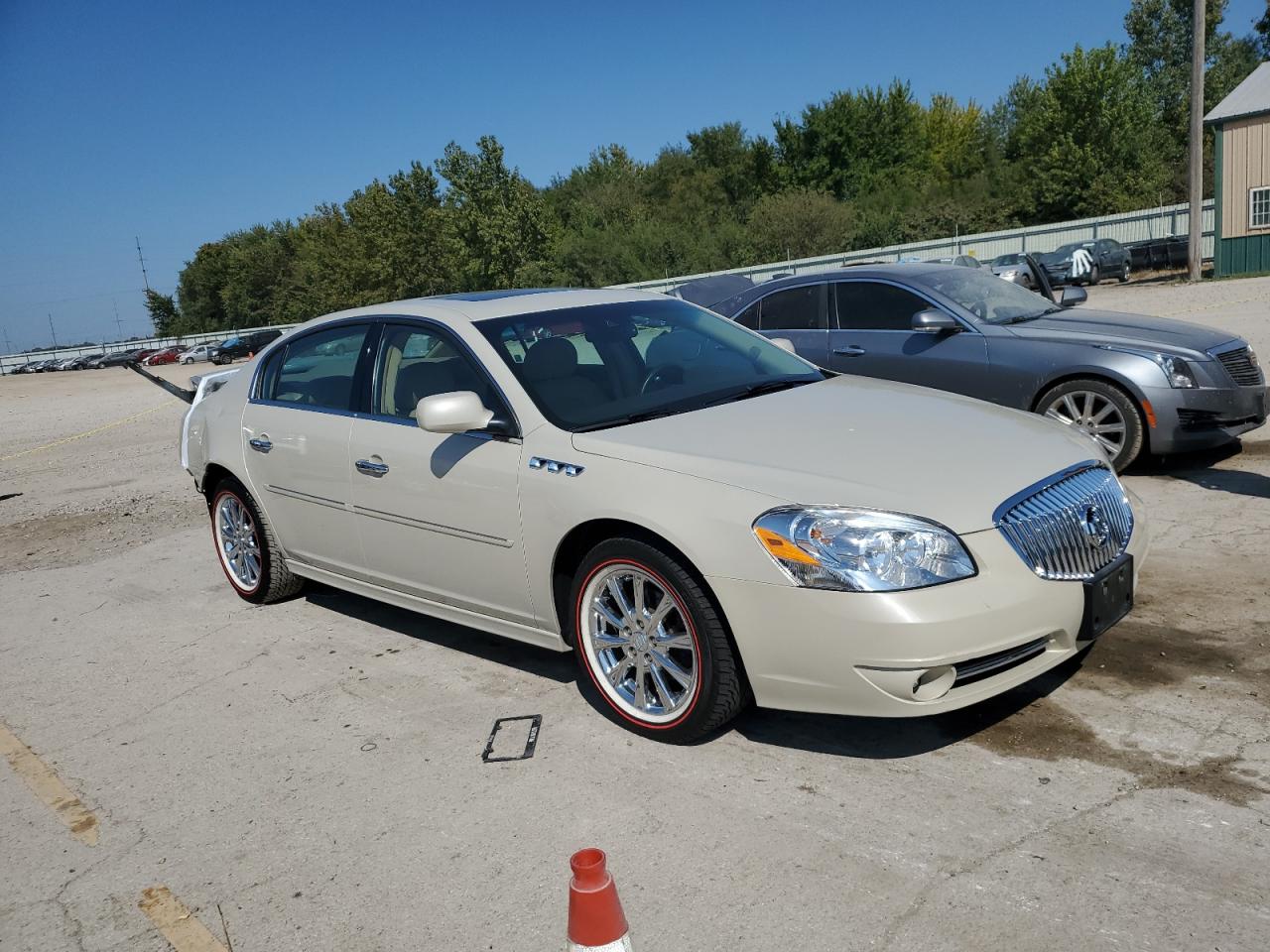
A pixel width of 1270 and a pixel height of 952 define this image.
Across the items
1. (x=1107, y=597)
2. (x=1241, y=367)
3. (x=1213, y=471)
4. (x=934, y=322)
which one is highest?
(x=934, y=322)

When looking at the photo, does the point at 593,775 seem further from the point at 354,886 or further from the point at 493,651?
the point at 493,651

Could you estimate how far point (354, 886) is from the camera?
10.2 ft

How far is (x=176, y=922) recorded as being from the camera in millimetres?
3025

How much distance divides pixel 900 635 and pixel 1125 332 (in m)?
5.05

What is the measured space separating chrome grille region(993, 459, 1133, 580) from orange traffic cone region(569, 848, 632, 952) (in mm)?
1883

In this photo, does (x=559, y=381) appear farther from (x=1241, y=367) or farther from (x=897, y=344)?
(x=1241, y=367)

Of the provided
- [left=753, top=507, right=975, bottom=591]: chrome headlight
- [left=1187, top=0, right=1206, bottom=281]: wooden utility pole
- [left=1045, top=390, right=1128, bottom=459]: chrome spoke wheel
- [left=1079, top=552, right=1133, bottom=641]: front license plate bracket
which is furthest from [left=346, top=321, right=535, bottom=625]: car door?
[left=1187, top=0, right=1206, bottom=281]: wooden utility pole

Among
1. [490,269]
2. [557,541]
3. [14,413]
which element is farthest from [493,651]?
[490,269]

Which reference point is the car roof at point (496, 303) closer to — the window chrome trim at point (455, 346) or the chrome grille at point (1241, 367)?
the window chrome trim at point (455, 346)

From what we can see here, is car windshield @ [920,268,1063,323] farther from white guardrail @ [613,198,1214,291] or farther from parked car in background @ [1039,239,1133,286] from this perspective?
white guardrail @ [613,198,1214,291]

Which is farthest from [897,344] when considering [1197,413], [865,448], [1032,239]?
[1032,239]

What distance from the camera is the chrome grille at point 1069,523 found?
3434mm

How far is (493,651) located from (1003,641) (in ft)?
8.24

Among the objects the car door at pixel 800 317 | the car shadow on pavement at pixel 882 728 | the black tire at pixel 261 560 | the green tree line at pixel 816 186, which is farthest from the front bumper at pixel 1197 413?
the green tree line at pixel 816 186
